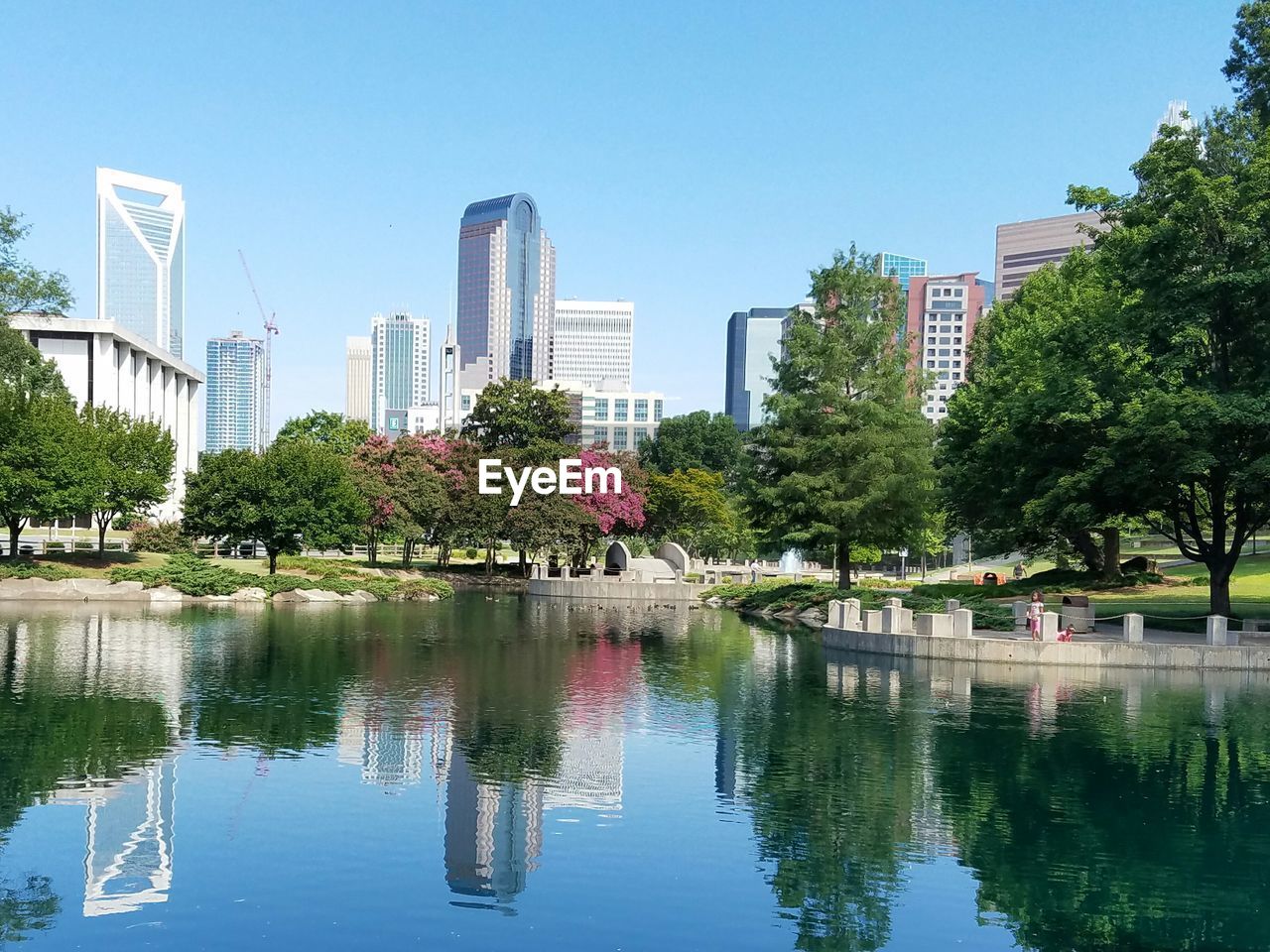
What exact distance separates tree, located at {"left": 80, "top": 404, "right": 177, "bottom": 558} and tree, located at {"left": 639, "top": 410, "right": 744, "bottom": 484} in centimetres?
8356

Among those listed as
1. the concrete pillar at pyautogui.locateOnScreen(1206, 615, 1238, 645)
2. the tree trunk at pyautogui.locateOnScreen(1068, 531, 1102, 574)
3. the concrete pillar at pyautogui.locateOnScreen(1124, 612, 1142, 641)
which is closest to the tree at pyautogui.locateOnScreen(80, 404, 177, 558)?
the concrete pillar at pyautogui.locateOnScreen(1124, 612, 1142, 641)

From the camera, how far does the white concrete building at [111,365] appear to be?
101m

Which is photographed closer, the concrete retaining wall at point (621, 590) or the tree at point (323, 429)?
the concrete retaining wall at point (621, 590)

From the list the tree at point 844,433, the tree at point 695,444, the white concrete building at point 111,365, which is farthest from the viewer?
the tree at point 695,444

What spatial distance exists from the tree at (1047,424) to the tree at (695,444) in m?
82.5

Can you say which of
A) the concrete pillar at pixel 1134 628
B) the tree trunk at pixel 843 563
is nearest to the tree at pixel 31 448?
the tree trunk at pixel 843 563

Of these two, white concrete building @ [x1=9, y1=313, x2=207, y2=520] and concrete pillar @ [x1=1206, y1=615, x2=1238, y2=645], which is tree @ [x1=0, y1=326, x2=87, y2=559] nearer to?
white concrete building @ [x1=9, y1=313, x2=207, y2=520]

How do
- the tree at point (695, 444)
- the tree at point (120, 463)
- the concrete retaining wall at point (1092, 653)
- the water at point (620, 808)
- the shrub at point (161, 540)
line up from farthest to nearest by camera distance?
1. the tree at point (695, 444)
2. the shrub at point (161, 540)
3. the tree at point (120, 463)
4. the concrete retaining wall at point (1092, 653)
5. the water at point (620, 808)

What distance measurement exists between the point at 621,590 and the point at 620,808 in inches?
2101

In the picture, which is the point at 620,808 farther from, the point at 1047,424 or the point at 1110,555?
the point at 1110,555

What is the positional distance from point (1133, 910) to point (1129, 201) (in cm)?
3369

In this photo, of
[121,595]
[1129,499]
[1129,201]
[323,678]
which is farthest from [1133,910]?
[121,595]

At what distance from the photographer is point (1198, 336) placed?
37969 mm

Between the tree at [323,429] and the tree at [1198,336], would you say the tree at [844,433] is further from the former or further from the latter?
the tree at [323,429]
